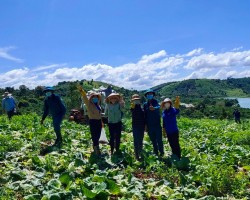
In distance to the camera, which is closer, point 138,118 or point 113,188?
point 113,188

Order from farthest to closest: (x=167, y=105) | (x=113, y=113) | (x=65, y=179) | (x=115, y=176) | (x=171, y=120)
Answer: (x=113, y=113)
(x=171, y=120)
(x=167, y=105)
(x=115, y=176)
(x=65, y=179)

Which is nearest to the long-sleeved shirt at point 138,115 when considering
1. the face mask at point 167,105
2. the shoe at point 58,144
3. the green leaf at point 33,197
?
the face mask at point 167,105

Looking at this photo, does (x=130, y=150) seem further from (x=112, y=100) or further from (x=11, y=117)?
(x=11, y=117)

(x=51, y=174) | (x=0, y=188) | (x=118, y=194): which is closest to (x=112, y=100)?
(x=51, y=174)

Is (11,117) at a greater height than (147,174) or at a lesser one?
greater

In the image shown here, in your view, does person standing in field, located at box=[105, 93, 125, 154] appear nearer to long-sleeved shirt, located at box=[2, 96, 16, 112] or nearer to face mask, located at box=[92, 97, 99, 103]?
face mask, located at box=[92, 97, 99, 103]

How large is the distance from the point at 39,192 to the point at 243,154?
654 cm

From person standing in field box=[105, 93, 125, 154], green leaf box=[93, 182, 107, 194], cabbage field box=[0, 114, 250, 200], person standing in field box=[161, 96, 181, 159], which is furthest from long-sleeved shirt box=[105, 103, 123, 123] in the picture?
green leaf box=[93, 182, 107, 194]

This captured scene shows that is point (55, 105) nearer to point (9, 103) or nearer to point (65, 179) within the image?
point (65, 179)

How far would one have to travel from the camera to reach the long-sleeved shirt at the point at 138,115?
31.9ft

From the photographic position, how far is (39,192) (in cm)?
642

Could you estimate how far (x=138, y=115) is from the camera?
9742 mm

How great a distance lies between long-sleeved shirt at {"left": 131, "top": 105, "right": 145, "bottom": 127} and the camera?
973 cm

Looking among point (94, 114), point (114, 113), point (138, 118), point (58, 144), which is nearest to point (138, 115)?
point (138, 118)
